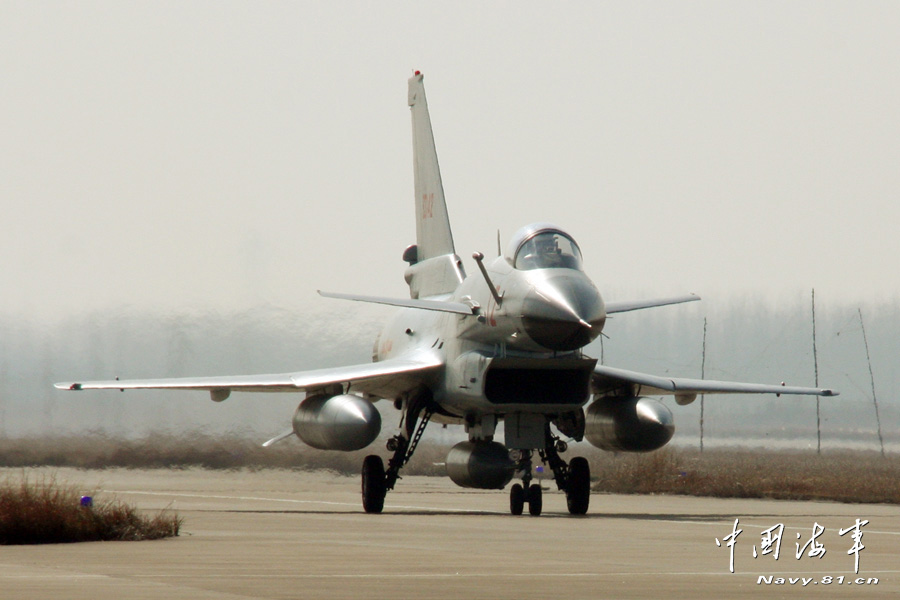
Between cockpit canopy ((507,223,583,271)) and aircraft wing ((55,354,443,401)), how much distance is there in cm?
265

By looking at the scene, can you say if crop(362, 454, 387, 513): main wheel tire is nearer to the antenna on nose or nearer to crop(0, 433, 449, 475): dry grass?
the antenna on nose

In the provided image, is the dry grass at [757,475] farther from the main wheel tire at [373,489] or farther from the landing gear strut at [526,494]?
the main wheel tire at [373,489]

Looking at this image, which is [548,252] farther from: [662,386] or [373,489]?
[373,489]

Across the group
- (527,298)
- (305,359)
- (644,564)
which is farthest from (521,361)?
(305,359)

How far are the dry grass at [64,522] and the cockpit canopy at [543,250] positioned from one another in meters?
6.34

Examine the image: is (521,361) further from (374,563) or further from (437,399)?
(374,563)

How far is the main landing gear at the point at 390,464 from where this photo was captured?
2030 centimetres

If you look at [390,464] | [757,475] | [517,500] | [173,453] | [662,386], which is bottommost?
[757,475]

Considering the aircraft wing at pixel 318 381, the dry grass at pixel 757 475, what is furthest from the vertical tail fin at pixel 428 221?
the dry grass at pixel 757 475

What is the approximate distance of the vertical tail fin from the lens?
2403 cm

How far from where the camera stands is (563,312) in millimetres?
17703

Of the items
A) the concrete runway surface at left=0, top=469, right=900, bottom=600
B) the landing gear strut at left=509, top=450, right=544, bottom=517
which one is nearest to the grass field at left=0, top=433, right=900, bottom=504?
the concrete runway surface at left=0, top=469, right=900, bottom=600

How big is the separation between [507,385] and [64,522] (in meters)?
7.32

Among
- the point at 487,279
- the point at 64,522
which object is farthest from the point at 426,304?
the point at 64,522
